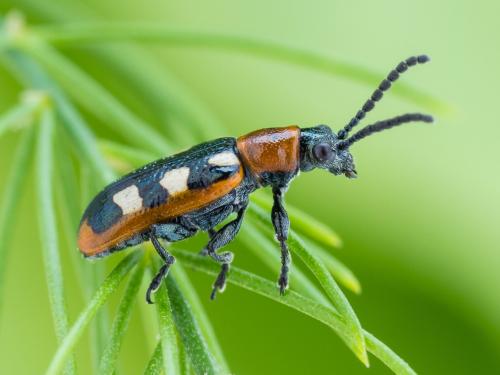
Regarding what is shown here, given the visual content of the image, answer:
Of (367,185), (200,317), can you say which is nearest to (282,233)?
(200,317)

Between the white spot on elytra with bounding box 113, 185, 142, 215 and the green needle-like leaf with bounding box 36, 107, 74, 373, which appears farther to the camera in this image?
the white spot on elytra with bounding box 113, 185, 142, 215

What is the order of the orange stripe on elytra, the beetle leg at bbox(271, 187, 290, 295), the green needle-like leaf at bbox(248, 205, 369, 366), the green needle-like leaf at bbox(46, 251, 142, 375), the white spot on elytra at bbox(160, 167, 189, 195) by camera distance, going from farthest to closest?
1. the white spot on elytra at bbox(160, 167, 189, 195)
2. the orange stripe on elytra
3. the beetle leg at bbox(271, 187, 290, 295)
4. the green needle-like leaf at bbox(248, 205, 369, 366)
5. the green needle-like leaf at bbox(46, 251, 142, 375)

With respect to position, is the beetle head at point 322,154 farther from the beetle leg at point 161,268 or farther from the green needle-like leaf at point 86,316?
the green needle-like leaf at point 86,316

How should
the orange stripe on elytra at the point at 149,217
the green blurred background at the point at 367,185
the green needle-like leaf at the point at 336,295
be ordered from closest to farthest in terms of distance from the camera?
1. the green needle-like leaf at the point at 336,295
2. the orange stripe on elytra at the point at 149,217
3. the green blurred background at the point at 367,185

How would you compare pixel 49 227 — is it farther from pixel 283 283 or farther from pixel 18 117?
pixel 283 283

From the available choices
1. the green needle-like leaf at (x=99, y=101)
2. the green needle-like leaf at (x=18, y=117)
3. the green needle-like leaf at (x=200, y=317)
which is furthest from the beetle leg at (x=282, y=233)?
the green needle-like leaf at (x=18, y=117)

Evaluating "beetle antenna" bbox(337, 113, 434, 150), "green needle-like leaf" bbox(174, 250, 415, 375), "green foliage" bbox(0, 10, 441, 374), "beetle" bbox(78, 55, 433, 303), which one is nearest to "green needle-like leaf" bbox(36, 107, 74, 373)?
"green foliage" bbox(0, 10, 441, 374)

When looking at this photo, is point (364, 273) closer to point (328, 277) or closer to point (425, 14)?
point (425, 14)

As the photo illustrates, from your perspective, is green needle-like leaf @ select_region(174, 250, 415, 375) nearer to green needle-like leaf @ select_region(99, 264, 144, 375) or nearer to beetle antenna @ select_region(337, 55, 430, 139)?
green needle-like leaf @ select_region(99, 264, 144, 375)

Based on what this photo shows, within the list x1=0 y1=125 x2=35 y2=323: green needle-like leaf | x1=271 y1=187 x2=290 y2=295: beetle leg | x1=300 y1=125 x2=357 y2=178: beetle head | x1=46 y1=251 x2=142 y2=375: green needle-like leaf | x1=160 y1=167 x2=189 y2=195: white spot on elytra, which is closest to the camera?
x1=46 y1=251 x2=142 y2=375: green needle-like leaf
